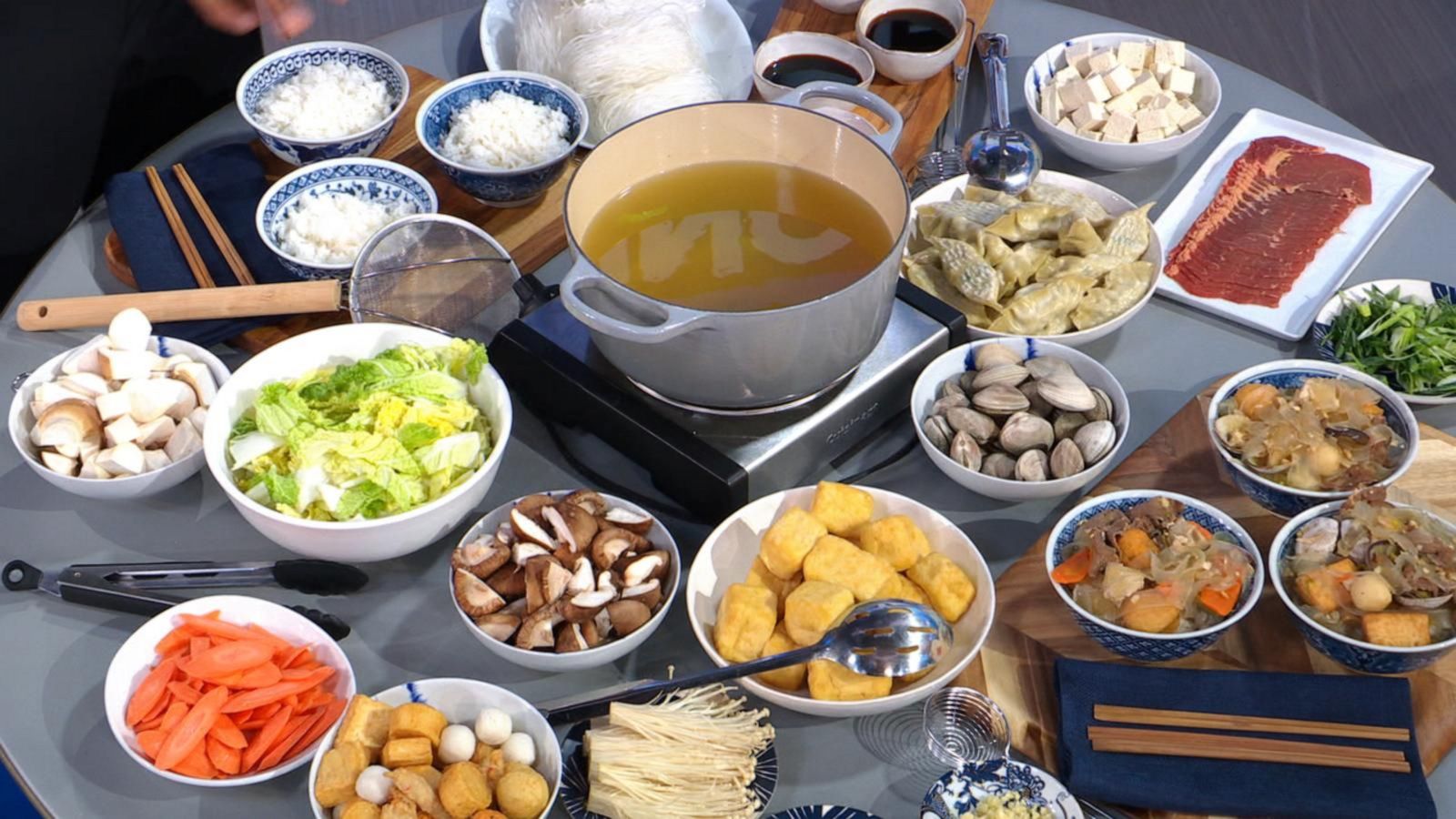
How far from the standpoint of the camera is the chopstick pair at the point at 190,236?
84.0 inches

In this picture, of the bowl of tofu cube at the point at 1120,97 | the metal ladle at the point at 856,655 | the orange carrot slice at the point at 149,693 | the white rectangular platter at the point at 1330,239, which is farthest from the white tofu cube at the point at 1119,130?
the orange carrot slice at the point at 149,693

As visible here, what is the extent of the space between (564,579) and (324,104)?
1173 millimetres

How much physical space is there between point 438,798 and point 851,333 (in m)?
0.74

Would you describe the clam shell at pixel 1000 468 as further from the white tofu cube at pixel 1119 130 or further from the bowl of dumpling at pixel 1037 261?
the white tofu cube at pixel 1119 130

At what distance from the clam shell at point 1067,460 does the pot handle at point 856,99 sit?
49 centimetres

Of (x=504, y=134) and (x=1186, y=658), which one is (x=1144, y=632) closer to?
(x=1186, y=658)

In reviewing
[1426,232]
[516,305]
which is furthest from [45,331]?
[1426,232]

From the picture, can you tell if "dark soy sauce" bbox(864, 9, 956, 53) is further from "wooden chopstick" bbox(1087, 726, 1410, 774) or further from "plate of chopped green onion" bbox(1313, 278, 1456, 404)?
"wooden chopstick" bbox(1087, 726, 1410, 774)

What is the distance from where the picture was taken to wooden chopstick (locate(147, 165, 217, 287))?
2129mm

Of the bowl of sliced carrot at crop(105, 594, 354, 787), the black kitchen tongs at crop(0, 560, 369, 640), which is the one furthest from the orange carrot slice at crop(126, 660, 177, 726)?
the black kitchen tongs at crop(0, 560, 369, 640)

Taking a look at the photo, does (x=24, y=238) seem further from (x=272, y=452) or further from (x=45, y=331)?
(x=272, y=452)

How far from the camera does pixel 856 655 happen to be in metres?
1.50

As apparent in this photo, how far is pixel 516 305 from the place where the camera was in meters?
2.07

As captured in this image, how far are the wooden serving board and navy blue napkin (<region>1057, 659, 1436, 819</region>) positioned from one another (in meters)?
0.04
